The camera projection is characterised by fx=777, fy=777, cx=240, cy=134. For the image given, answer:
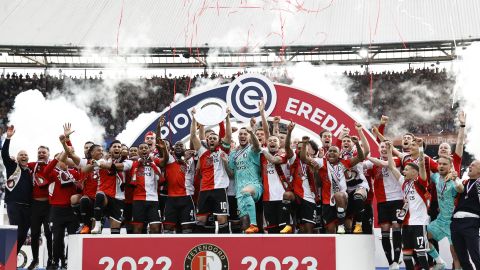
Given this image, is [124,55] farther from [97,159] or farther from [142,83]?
[97,159]

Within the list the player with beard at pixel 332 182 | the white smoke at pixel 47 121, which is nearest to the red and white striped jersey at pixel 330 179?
the player with beard at pixel 332 182

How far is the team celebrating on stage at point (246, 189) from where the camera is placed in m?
9.84

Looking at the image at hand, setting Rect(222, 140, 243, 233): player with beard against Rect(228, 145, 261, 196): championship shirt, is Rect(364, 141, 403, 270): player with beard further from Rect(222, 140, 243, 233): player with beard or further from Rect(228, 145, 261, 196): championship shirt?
Rect(222, 140, 243, 233): player with beard

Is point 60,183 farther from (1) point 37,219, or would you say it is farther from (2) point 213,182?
(2) point 213,182

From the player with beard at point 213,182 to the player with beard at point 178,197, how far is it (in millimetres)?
196

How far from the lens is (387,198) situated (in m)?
10.5

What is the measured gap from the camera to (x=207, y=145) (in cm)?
1052

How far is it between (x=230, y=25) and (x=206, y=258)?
16.2 meters

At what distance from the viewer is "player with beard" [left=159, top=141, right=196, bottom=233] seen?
34.4ft

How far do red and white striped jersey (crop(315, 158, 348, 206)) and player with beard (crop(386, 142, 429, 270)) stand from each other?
2.80 ft

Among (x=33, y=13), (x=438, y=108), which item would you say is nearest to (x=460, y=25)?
(x=438, y=108)

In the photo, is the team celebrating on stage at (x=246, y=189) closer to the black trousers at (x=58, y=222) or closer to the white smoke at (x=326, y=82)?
the black trousers at (x=58, y=222)

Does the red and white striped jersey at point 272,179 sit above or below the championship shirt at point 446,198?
above

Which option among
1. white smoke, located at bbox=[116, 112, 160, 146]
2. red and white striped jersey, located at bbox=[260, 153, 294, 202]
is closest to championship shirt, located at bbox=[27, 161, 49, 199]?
red and white striped jersey, located at bbox=[260, 153, 294, 202]
